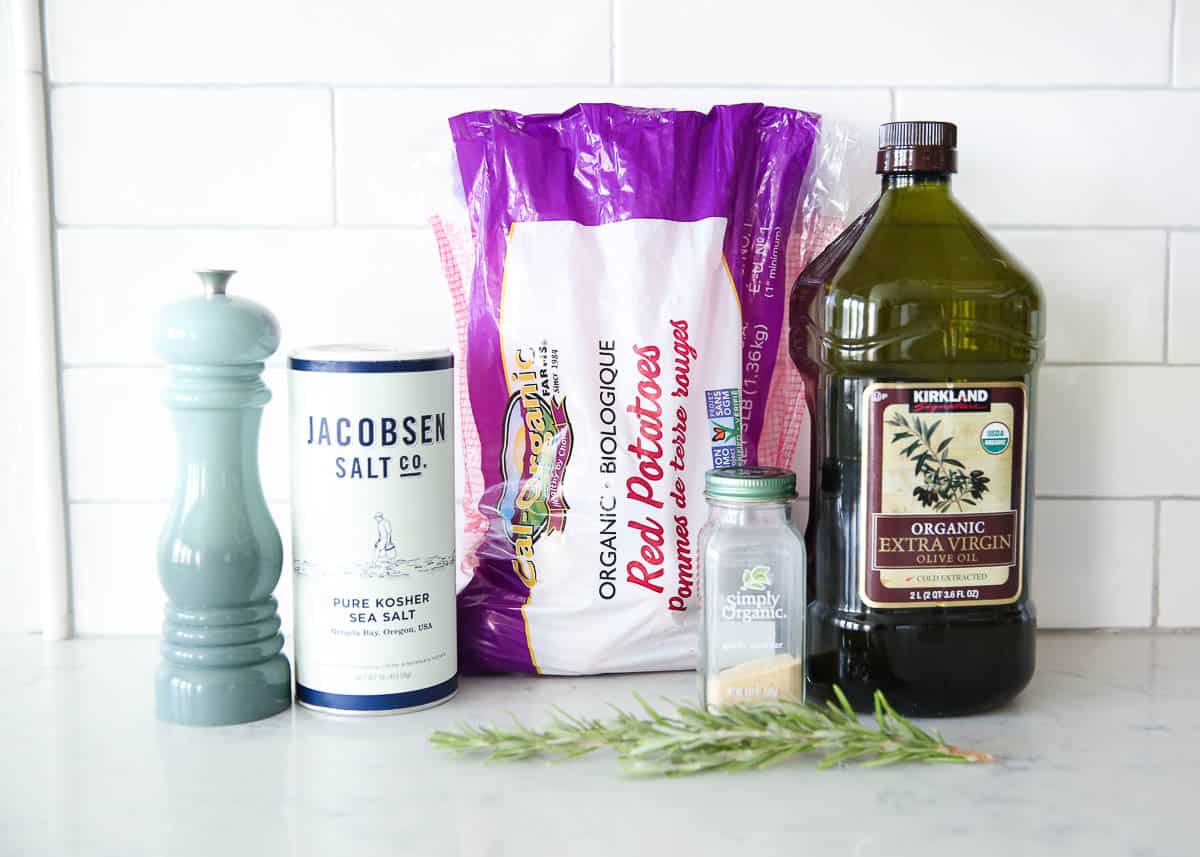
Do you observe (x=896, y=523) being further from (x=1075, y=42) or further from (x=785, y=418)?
(x=1075, y=42)

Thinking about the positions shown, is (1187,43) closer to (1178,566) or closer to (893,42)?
(893,42)

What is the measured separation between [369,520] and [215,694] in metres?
0.15

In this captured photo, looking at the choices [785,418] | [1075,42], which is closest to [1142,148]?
[1075,42]

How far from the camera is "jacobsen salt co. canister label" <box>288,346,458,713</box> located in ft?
2.29

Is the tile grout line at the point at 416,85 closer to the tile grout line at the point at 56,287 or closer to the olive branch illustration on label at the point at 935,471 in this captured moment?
the tile grout line at the point at 56,287

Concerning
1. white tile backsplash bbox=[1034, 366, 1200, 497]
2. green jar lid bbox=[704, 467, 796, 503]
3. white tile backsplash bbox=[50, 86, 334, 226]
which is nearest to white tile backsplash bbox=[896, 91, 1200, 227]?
white tile backsplash bbox=[1034, 366, 1200, 497]

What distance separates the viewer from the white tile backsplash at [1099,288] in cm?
92

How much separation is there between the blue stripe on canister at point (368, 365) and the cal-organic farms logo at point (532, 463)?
0.34ft

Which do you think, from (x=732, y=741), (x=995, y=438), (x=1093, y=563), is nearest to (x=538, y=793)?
(x=732, y=741)

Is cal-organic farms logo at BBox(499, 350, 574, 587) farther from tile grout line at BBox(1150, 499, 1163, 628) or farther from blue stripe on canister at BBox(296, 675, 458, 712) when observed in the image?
tile grout line at BBox(1150, 499, 1163, 628)

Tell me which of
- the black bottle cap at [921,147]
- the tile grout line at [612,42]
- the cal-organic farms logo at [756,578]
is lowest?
the cal-organic farms logo at [756,578]

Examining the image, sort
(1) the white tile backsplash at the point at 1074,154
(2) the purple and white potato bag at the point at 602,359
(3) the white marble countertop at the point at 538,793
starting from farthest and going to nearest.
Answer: (1) the white tile backsplash at the point at 1074,154 < (2) the purple and white potato bag at the point at 602,359 < (3) the white marble countertop at the point at 538,793

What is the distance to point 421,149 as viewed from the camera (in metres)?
0.85

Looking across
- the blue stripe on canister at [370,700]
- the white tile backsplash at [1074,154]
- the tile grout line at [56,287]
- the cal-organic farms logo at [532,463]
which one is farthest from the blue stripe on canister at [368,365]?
the white tile backsplash at [1074,154]
